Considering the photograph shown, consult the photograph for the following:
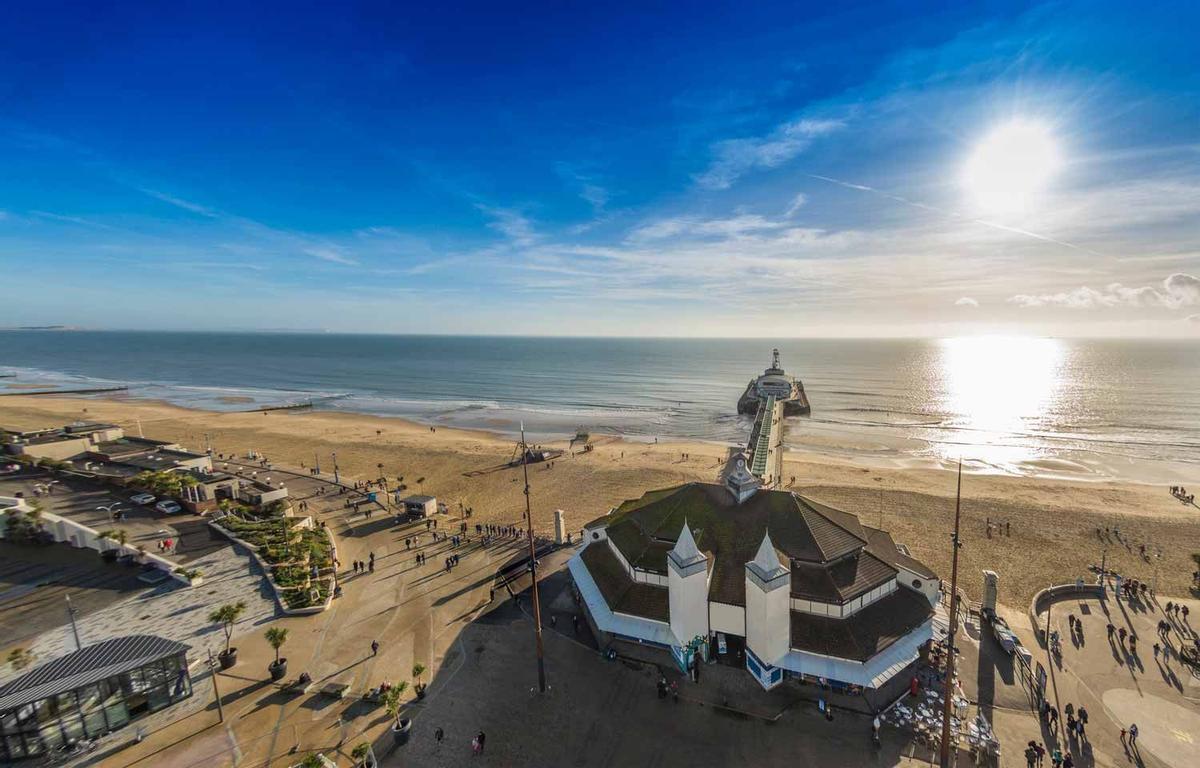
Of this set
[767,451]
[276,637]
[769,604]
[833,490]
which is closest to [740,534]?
[769,604]

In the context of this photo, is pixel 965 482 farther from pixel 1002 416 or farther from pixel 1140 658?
pixel 1002 416

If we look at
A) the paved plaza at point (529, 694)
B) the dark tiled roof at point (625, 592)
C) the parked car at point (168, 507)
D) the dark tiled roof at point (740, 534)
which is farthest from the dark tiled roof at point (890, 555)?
the parked car at point (168, 507)

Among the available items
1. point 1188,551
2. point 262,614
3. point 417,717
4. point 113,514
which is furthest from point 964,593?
point 113,514

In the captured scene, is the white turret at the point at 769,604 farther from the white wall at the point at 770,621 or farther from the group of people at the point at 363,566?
the group of people at the point at 363,566

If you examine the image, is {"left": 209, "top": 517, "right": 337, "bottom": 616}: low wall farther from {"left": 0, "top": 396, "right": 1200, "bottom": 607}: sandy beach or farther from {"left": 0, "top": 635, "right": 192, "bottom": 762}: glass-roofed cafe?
{"left": 0, "top": 396, "right": 1200, "bottom": 607}: sandy beach

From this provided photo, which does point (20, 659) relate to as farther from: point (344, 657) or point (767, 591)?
point (767, 591)
